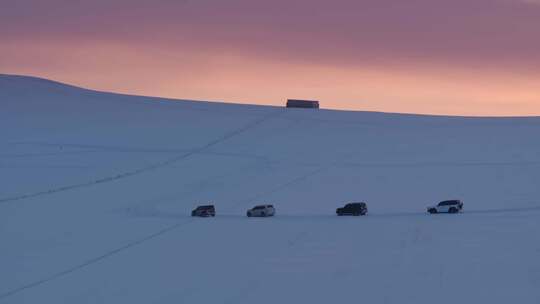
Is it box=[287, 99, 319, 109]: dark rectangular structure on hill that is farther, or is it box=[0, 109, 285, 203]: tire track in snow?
box=[287, 99, 319, 109]: dark rectangular structure on hill

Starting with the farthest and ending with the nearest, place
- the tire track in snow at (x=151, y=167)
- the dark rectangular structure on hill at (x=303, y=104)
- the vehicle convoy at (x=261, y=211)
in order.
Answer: the dark rectangular structure on hill at (x=303, y=104), the tire track in snow at (x=151, y=167), the vehicle convoy at (x=261, y=211)

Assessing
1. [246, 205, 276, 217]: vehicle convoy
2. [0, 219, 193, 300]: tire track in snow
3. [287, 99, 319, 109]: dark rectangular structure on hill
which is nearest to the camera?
[0, 219, 193, 300]: tire track in snow

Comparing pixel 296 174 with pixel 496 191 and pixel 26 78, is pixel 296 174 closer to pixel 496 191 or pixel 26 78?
pixel 496 191

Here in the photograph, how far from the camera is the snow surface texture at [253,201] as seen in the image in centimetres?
3177

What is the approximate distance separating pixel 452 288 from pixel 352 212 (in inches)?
598

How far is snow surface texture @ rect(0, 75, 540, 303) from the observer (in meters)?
31.8

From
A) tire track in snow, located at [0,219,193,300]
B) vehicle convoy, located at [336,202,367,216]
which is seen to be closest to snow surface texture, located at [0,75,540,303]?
tire track in snow, located at [0,219,193,300]

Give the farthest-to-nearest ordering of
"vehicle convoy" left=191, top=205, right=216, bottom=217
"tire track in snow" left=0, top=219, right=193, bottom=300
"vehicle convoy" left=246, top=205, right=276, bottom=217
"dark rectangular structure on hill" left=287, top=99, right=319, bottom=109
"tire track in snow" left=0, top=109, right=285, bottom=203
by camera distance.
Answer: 1. "dark rectangular structure on hill" left=287, top=99, right=319, bottom=109
2. "tire track in snow" left=0, top=109, right=285, bottom=203
3. "vehicle convoy" left=191, top=205, right=216, bottom=217
4. "vehicle convoy" left=246, top=205, right=276, bottom=217
5. "tire track in snow" left=0, top=219, right=193, bottom=300

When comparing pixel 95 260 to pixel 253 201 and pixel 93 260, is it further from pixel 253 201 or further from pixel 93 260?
pixel 253 201

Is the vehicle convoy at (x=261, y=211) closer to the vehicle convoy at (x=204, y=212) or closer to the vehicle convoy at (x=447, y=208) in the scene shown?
the vehicle convoy at (x=204, y=212)

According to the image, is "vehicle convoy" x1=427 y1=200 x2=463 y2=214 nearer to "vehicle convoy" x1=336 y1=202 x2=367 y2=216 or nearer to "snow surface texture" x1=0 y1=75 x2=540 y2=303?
"snow surface texture" x1=0 y1=75 x2=540 y2=303

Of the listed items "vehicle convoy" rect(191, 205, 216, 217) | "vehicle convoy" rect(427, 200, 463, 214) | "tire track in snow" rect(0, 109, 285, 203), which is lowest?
"vehicle convoy" rect(191, 205, 216, 217)

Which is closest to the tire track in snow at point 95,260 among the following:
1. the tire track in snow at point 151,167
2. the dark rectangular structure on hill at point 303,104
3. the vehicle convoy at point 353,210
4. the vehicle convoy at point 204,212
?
the vehicle convoy at point 204,212

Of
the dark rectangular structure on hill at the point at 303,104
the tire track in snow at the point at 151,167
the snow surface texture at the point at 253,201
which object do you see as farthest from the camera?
the dark rectangular structure on hill at the point at 303,104
